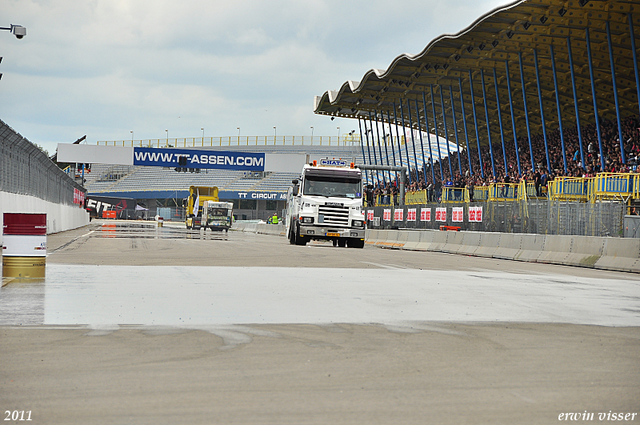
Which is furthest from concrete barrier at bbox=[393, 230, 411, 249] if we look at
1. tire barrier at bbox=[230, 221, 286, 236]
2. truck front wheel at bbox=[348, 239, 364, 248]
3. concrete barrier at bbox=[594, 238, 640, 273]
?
tire barrier at bbox=[230, 221, 286, 236]

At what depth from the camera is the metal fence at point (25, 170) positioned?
2516 centimetres

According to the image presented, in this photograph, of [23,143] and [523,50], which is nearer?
[23,143]

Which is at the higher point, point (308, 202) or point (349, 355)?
point (308, 202)

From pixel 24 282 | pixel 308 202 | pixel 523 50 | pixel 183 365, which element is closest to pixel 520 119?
pixel 523 50

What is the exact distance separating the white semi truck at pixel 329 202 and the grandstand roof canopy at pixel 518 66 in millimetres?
13592

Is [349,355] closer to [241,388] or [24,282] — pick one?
[241,388]

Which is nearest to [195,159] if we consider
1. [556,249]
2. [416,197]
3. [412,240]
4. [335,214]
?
[416,197]

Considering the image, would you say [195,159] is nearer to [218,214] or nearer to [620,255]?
[218,214]

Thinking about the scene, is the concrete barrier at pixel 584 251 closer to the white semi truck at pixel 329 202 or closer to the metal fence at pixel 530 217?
the metal fence at pixel 530 217

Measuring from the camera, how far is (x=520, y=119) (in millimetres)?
62156

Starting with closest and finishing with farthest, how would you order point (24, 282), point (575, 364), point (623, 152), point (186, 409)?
point (186, 409) < point (575, 364) < point (24, 282) < point (623, 152)

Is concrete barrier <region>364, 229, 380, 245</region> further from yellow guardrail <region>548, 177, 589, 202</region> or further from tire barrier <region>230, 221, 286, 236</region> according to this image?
tire barrier <region>230, 221, 286, 236</region>

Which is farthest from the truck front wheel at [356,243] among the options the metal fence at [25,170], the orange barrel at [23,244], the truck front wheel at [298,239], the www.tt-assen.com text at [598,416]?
the www.tt-assen.com text at [598,416]

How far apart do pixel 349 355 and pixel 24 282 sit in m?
6.98
